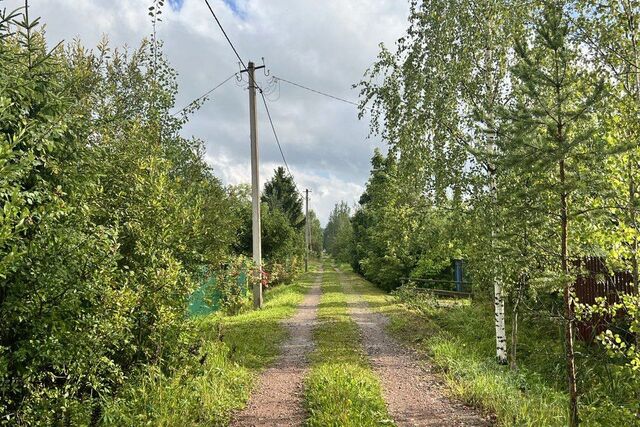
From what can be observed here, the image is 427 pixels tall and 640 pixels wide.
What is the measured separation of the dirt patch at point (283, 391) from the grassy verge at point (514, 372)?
91.4 inches

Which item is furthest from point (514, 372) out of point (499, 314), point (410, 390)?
point (410, 390)

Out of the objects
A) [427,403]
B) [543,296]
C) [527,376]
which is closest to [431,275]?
[543,296]

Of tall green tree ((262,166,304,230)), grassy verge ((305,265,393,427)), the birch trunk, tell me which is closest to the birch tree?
the birch trunk

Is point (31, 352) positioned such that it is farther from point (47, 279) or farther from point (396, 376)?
point (396, 376)

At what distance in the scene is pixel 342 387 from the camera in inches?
231

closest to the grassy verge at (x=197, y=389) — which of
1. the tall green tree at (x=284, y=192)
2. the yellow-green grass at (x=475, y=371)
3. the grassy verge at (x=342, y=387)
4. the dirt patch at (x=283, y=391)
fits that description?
the dirt patch at (x=283, y=391)

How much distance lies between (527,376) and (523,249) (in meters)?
4.12

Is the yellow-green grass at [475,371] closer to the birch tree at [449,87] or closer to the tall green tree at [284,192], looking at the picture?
the birch tree at [449,87]

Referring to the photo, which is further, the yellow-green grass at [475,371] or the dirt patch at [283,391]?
the yellow-green grass at [475,371]

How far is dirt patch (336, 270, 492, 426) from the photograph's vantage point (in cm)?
530

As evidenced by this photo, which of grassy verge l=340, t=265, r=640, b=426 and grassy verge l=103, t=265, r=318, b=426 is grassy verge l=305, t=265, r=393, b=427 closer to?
grassy verge l=103, t=265, r=318, b=426

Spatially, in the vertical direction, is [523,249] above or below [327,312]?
above

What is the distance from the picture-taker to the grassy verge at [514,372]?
4.99 meters

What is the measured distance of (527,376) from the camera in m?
7.64
